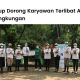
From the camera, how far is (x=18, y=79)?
7.33 metres

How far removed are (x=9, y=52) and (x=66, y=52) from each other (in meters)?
3.32

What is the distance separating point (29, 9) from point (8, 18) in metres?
0.96

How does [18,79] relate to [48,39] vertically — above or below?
below

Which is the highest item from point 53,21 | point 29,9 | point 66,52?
point 29,9

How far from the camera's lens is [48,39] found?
2745 centimetres

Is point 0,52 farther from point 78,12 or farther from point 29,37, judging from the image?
point 29,37

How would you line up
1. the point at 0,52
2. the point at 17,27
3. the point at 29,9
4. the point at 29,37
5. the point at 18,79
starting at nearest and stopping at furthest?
the point at 29,9, the point at 18,79, the point at 0,52, the point at 17,27, the point at 29,37

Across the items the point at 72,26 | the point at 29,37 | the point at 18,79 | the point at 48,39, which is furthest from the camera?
the point at 48,39

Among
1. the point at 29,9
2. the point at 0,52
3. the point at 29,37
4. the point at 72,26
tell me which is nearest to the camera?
the point at 29,9

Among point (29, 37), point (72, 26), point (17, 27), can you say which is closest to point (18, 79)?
point (72, 26)

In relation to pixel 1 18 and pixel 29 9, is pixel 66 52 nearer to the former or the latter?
pixel 29 9

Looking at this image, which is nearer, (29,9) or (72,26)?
(29,9)

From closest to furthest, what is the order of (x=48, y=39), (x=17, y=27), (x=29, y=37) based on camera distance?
(x=17, y=27) → (x=29, y=37) → (x=48, y=39)

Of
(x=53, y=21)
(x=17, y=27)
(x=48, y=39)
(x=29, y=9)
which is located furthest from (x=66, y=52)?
(x=48, y=39)
